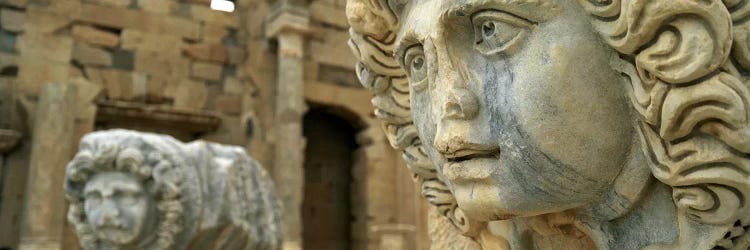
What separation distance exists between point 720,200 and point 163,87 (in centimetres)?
749

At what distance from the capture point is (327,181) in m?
8.77

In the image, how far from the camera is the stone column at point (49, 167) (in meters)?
6.34

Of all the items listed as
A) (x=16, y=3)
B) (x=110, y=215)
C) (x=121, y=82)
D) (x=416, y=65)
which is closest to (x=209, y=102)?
(x=121, y=82)

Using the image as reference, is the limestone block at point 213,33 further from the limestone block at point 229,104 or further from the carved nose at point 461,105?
the carved nose at point 461,105

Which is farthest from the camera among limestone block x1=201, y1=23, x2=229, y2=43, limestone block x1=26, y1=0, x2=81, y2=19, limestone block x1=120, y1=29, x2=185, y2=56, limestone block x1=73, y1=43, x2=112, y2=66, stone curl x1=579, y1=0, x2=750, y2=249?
limestone block x1=201, y1=23, x2=229, y2=43

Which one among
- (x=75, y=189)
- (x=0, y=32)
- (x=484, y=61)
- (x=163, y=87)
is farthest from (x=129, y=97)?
(x=484, y=61)

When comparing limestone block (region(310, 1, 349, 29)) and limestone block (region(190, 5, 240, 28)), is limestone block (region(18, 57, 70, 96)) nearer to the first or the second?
limestone block (region(190, 5, 240, 28))

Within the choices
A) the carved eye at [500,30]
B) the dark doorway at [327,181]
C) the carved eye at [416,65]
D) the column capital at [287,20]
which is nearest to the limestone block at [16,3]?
the column capital at [287,20]

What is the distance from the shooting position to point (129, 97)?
752cm

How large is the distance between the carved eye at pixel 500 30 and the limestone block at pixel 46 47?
7.15 meters

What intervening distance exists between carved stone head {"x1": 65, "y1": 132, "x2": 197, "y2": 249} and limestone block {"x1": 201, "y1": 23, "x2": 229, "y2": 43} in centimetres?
529

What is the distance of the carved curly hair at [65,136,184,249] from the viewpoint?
293cm

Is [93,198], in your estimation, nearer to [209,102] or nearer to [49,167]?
[49,167]

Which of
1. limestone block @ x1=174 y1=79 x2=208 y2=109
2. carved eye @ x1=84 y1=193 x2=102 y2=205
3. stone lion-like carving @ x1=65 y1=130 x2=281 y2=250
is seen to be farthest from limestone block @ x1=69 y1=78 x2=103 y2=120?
carved eye @ x1=84 y1=193 x2=102 y2=205
